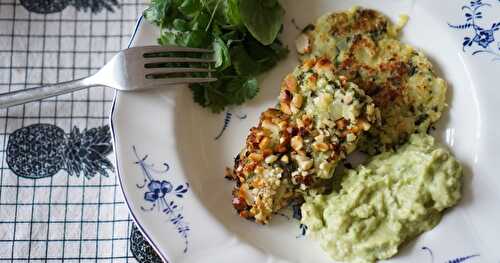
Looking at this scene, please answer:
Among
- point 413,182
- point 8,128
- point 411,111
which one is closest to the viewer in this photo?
point 413,182

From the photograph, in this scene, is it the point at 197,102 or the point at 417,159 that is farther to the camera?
the point at 197,102

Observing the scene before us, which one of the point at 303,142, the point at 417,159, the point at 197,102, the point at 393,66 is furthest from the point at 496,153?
the point at 197,102

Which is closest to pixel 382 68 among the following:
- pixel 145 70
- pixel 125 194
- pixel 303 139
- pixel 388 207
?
pixel 303 139

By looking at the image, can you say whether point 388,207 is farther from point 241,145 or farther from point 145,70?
point 145,70

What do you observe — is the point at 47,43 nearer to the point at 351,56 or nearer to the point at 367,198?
the point at 351,56

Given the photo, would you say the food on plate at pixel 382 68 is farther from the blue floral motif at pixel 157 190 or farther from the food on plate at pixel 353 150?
the blue floral motif at pixel 157 190
